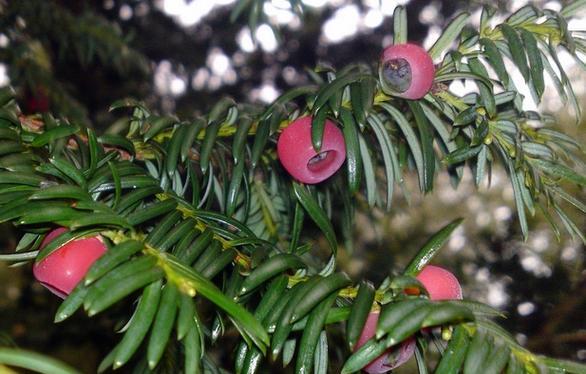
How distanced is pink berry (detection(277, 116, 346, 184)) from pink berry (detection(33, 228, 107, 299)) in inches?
7.0

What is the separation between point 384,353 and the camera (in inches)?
18.8

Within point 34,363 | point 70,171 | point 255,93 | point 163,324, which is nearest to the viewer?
point 34,363

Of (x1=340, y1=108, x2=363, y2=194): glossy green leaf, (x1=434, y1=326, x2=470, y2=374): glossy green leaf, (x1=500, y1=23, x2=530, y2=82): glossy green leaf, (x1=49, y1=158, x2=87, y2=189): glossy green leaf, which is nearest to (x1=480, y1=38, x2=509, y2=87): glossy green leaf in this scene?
(x1=500, y1=23, x2=530, y2=82): glossy green leaf

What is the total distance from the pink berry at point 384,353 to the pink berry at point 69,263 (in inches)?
7.1

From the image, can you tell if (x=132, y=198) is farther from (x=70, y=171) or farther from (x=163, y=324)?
(x=163, y=324)

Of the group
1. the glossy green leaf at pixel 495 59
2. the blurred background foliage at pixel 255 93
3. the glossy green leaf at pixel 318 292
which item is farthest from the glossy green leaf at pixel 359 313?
the blurred background foliage at pixel 255 93

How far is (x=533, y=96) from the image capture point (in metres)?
0.58

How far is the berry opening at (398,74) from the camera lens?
56 cm

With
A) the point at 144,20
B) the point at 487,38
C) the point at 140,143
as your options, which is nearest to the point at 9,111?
the point at 140,143

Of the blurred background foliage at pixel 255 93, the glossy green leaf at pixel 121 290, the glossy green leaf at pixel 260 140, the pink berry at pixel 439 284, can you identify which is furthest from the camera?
the blurred background foliage at pixel 255 93

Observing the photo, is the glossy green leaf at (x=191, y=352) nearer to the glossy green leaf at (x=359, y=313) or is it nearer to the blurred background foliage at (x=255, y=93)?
the glossy green leaf at (x=359, y=313)

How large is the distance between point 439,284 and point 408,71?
17 centimetres

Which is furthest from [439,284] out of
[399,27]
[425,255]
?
[399,27]

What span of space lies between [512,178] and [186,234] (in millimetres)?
270
